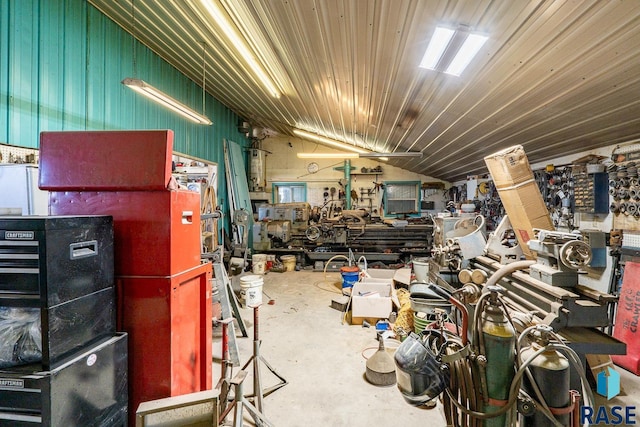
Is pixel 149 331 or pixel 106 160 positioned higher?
pixel 106 160

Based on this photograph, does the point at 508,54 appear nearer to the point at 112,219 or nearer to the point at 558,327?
the point at 558,327

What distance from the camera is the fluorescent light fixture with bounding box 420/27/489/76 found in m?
1.92

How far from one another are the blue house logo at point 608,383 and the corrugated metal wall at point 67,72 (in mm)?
5519

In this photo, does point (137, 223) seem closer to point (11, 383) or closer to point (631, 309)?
point (11, 383)

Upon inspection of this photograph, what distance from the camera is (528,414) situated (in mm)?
1283

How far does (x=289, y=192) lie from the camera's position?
8.31 meters

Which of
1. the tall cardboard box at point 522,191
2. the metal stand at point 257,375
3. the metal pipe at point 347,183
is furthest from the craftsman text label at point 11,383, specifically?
the metal pipe at point 347,183

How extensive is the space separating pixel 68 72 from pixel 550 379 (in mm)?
4988

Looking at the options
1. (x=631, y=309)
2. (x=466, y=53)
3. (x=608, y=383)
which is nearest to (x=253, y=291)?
(x=466, y=53)

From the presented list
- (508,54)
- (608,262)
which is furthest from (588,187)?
(508,54)

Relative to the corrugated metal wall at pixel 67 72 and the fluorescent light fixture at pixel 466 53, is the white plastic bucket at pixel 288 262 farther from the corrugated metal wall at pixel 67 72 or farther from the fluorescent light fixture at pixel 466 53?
the fluorescent light fixture at pixel 466 53

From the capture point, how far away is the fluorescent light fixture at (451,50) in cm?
192

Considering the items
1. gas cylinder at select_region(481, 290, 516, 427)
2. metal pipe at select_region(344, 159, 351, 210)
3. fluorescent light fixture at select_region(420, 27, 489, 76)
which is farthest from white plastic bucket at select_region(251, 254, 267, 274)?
gas cylinder at select_region(481, 290, 516, 427)

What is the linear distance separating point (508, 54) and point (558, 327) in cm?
184
